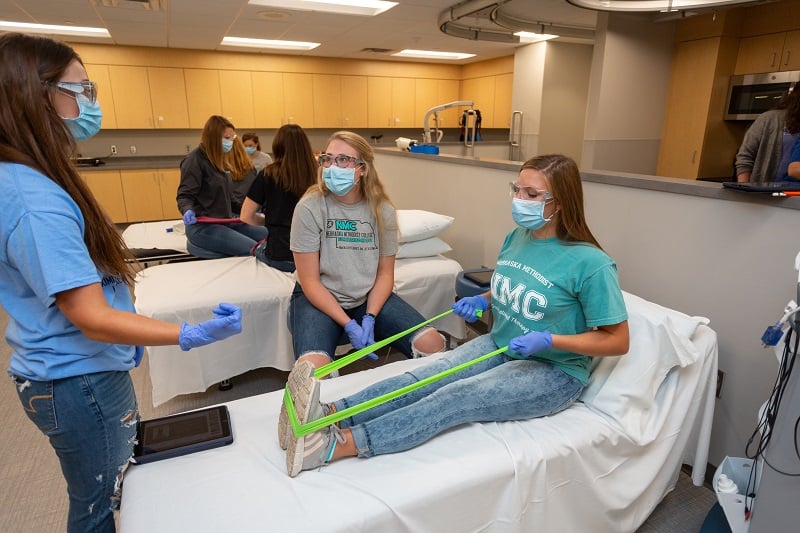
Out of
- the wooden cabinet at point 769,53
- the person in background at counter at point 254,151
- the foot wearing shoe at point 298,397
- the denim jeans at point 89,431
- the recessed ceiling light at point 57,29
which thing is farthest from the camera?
the recessed ceiling light at point 57,29

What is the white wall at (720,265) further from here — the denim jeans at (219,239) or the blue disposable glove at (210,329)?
the denim jeans at (219,239)

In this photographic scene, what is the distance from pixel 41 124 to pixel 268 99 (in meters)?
6.57

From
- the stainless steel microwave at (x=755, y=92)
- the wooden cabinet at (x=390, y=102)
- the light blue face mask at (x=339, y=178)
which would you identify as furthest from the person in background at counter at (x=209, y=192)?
the wooden cabinet at (x=390, y=102)

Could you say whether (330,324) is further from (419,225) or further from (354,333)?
(419,225)

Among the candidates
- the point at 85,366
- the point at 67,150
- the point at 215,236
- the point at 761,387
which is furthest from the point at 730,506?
the point at 215,236

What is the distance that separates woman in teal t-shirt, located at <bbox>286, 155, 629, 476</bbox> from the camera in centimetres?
130

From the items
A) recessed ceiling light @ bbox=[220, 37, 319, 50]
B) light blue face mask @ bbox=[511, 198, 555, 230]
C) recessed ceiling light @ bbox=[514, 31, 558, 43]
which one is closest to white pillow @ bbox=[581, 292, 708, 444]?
light blue face mask @ bbox=[511, 198, 555, 230]

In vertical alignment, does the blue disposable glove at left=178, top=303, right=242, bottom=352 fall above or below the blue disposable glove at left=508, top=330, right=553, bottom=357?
above

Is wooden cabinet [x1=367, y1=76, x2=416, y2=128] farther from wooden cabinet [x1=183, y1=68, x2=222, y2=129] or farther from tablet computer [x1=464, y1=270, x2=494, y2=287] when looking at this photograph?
tablet computer [x1=464, y1=270, x2=494, y2=287]

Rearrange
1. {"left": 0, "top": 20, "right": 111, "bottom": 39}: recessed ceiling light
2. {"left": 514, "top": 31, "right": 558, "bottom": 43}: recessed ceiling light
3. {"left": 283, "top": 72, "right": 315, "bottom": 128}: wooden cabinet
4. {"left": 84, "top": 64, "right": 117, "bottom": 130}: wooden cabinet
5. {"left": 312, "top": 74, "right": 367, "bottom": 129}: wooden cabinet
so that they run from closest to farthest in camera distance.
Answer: {"left": 0, "top": 20, "right": 111, "bottom": 39}: recessed ceiling light, {"left": 514, "top": 31, "right": 558, "bottom": 43}: recessed ceiling light, {"left": 84, "top": 64, "right": 117, "bottom": 130}: wooden cabinet, {"left": 283, "top": 72, "right": 315, "bottom": 128}: wooden cabinet, {"left": 312, "top": 74, "right": 367, "bottom": 129}: wooden cabinet

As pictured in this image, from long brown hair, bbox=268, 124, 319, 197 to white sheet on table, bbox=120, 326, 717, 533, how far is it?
4.26 feet

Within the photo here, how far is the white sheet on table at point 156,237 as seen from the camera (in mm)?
3465

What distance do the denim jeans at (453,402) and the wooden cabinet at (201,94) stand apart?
636 cm

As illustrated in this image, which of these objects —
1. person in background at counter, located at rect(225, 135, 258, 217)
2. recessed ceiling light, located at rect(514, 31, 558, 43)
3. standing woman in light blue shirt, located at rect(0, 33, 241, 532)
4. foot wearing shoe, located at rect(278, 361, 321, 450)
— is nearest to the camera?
standing woman in light blue shirt, located at rect(0, 33, 241, 532)
